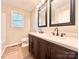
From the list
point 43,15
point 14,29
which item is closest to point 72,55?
point 43,15

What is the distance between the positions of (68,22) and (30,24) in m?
4.38

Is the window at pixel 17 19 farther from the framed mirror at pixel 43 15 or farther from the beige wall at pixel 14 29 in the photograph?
the framed mirror at pixel 43 15

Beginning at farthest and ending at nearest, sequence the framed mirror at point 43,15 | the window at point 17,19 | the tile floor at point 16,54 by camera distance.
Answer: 1. the window at point 17,19
2. the framed mirror at point 43,15
3. the tile floor at point 16,54

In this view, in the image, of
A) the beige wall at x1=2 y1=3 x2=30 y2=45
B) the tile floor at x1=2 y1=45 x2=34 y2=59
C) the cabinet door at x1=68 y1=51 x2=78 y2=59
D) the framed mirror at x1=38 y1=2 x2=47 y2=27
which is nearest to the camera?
the cabinet door at x1=68 y1=51 x2=78 y2=59

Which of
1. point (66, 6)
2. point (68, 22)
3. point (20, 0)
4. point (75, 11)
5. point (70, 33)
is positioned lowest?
point (70, 33)

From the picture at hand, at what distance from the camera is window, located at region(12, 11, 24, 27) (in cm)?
530

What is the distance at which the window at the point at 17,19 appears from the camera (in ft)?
17.4

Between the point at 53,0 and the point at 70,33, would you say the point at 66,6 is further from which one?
the point at 53,0

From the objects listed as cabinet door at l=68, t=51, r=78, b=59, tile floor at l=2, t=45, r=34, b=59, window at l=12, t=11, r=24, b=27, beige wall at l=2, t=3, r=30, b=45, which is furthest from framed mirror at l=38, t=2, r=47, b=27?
cabinet door at l=68, t=51, r=78, b=59

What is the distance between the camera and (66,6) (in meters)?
1.98

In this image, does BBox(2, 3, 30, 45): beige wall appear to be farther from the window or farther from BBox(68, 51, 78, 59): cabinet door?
BBox(68, 51, 78, 59): cabinet door

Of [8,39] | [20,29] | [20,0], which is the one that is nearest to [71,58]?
[20,0]

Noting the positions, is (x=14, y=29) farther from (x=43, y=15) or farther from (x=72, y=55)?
(x=72, y=55)

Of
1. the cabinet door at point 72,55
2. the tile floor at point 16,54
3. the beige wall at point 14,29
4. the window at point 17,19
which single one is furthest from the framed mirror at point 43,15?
the cabinet door at point 72,55
